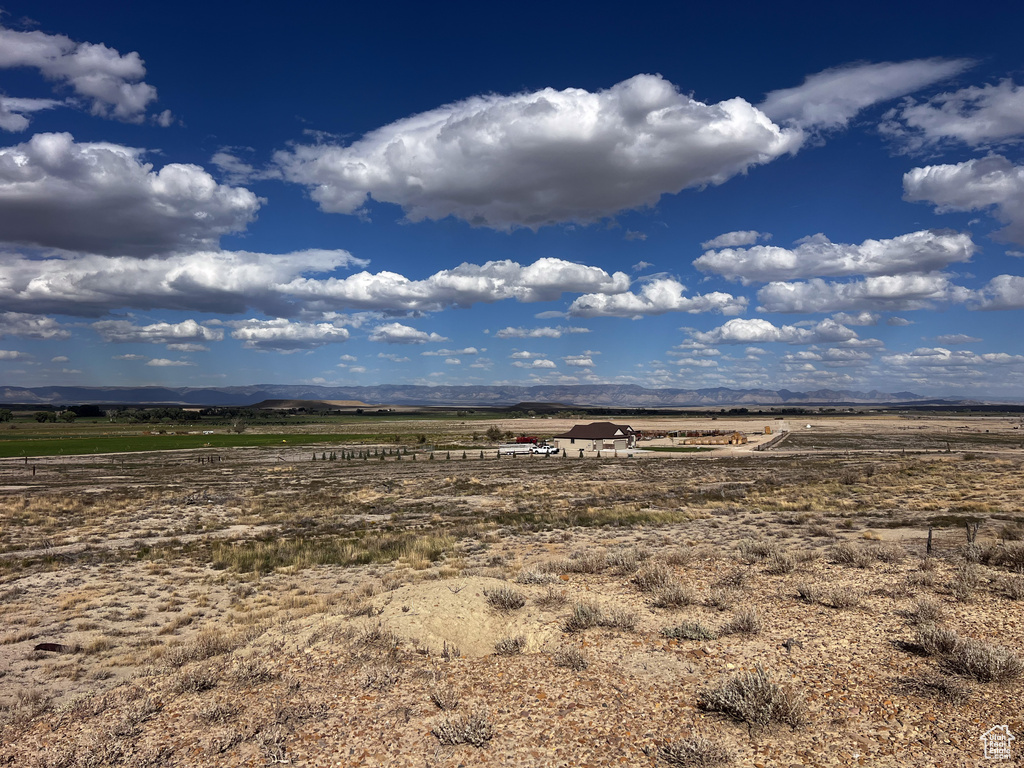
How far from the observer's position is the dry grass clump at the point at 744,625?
9602mm

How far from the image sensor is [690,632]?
953 centimetres

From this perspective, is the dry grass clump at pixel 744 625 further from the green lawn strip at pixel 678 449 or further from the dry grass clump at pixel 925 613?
the green lawn strip at pixel 678 449

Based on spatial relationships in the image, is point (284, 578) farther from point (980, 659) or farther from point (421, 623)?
point (980, 659)

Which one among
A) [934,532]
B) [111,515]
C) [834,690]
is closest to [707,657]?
[834,690]

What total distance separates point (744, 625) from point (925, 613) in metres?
3.22

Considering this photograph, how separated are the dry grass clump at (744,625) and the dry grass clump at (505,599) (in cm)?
385

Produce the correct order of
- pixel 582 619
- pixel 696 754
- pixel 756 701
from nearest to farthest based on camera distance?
1. pixel 696 754
2. pixel 756 701
3. pixel 582 619

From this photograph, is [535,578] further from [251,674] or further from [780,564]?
[251,674]

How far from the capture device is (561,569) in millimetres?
14812

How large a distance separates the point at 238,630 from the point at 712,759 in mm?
9097

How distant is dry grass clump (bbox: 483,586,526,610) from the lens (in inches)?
447

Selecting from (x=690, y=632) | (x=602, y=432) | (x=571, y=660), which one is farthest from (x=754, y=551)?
(x=602, y=432)

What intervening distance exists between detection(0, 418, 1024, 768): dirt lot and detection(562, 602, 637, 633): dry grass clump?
9cm

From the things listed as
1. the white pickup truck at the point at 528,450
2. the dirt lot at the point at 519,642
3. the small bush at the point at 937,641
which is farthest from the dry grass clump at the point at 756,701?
the white pickup truck at the point at 528,450
